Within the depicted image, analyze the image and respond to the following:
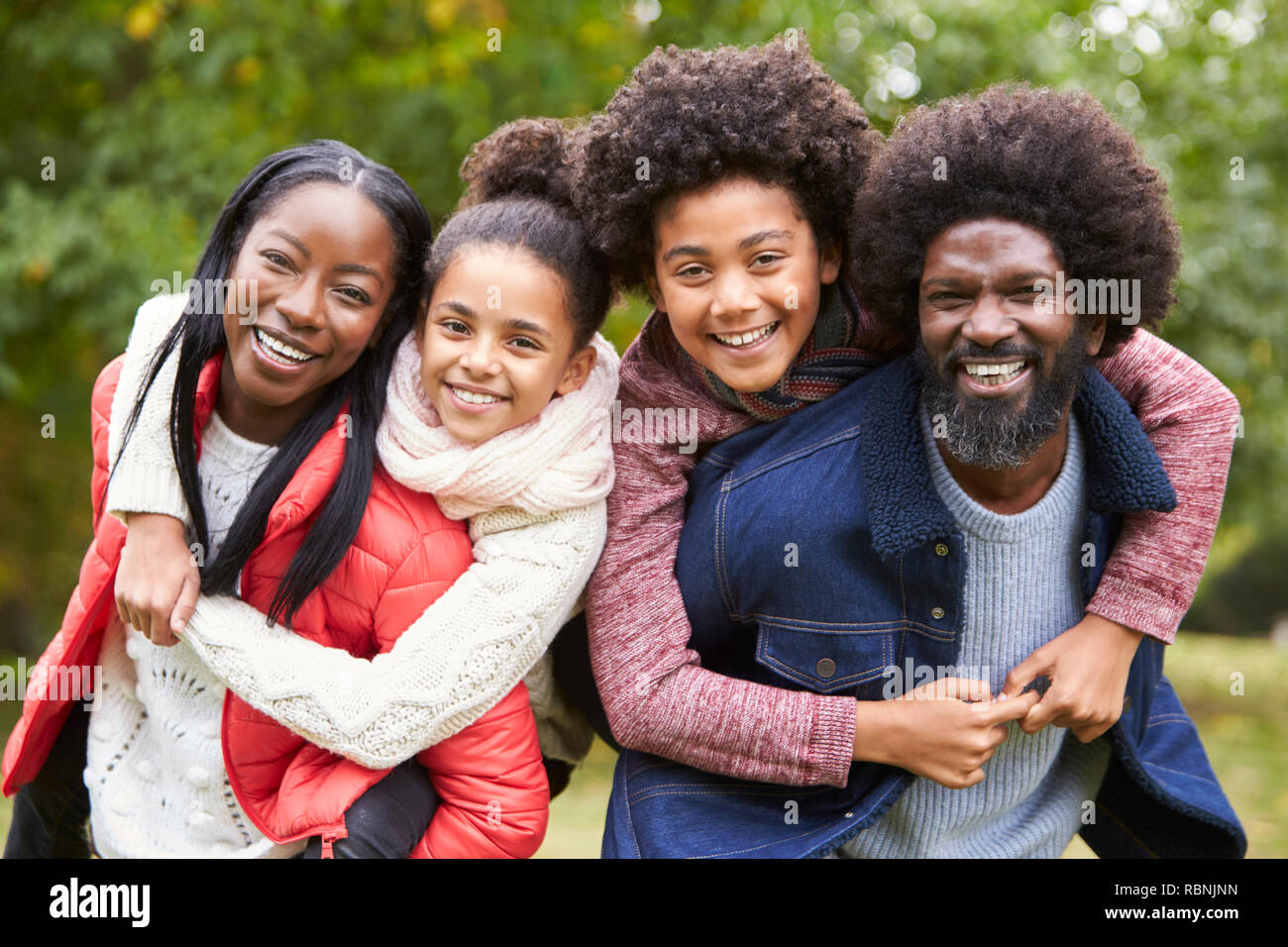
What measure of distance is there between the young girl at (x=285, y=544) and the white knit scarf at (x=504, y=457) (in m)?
0.07

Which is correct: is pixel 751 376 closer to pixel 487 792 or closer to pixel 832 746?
pixel 832 746

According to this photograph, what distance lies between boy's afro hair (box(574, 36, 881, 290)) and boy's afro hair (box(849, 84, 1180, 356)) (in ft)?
0.32

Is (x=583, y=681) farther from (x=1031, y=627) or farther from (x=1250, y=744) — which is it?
(x=1250, y=744)

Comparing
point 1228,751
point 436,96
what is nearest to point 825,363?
point 436,96

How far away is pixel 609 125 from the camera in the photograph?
267 cm

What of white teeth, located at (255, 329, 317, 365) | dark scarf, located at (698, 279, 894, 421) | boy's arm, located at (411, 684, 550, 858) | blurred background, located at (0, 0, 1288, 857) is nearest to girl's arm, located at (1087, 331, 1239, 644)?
dark scarf, located at (698, 279, 894, 421)

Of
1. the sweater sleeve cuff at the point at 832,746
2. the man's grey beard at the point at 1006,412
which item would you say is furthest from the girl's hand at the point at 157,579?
the man's grey beard at the point at 1006,412

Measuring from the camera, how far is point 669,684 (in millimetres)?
2564

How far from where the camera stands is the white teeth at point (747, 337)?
2.57 meters

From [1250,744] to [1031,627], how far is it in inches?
322

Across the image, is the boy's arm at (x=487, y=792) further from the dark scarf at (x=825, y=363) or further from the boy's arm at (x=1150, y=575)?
the boy's arm at (x=1150, y=575)

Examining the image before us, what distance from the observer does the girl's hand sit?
8.30 ft

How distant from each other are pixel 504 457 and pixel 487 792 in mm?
697
